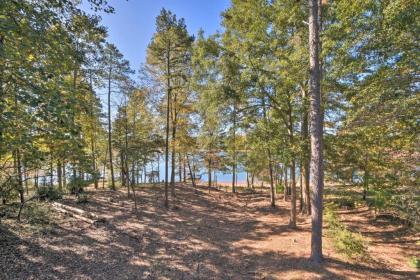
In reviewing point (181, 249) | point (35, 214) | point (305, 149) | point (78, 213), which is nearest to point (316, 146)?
point (305, 149)

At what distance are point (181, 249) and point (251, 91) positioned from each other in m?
7.40

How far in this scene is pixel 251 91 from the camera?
11102 millimetres

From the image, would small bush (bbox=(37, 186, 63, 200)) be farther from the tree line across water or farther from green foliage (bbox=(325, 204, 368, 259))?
green foliage (bbox=(325, 204, 368, 259))

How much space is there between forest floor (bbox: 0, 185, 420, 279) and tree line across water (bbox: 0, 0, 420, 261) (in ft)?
3.79

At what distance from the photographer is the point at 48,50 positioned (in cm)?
391

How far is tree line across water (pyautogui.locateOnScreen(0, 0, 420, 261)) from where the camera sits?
386cm

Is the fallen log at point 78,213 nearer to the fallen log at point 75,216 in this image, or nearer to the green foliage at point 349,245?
the fallen log at point 75,216

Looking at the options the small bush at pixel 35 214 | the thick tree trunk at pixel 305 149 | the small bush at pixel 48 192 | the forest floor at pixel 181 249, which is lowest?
the forest floor at pixel 181 249

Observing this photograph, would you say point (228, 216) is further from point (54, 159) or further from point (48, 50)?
point (48, 50)

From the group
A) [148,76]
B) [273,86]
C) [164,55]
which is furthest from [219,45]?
[148,76]

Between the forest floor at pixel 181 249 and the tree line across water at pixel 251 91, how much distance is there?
115 cm

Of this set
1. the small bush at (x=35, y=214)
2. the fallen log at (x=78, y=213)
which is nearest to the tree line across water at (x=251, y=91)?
the small bush at (x=35, y=214)

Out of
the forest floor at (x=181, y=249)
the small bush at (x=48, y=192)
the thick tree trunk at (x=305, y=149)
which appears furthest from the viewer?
the thick tree trunk at (x=305, y=149)

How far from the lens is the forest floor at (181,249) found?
6.21 metres
